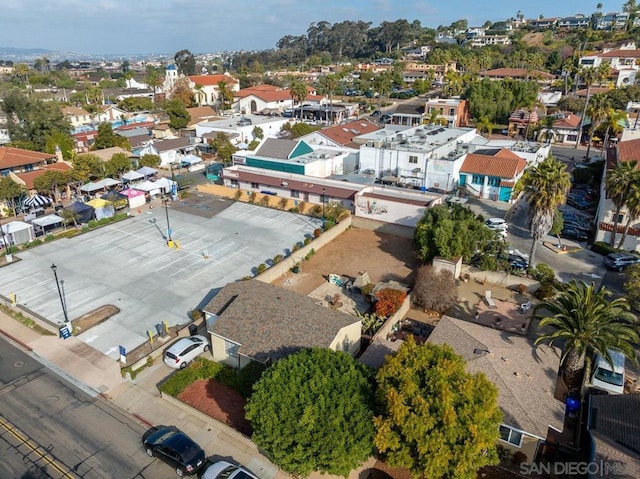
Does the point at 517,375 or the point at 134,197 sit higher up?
the point at 134,197

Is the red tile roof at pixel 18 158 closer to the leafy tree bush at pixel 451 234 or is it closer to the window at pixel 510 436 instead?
the leafy tree bush at pixel 451 234

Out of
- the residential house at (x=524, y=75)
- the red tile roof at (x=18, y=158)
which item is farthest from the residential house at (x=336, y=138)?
the residential house at (x=524, y=75)

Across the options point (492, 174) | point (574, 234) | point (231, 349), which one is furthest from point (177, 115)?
point (574, 234)

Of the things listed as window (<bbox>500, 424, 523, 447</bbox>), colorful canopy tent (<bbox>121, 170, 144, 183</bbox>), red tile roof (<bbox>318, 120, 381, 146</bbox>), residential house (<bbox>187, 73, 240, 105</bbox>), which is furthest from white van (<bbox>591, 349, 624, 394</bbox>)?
residential house (<bbox>187, 73, 240, 105</bbox>)

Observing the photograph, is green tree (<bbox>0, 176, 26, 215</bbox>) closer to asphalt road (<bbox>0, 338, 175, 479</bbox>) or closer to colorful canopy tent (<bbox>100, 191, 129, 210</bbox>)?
colorful canopy tent (<bbox>100, 191, 129, 210</bbox>)

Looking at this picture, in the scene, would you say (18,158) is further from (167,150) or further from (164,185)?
(167,150)

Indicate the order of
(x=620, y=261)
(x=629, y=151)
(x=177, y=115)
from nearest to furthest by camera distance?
(x=620, y=261) < (x=629, y=151) < (x=177, y=115)
